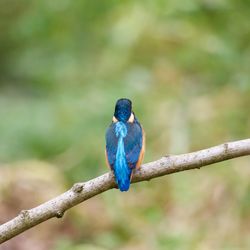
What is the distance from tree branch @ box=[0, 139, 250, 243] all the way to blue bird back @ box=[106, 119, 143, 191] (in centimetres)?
19

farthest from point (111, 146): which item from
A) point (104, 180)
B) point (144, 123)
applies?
point (144, 123)

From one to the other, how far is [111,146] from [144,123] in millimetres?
3461

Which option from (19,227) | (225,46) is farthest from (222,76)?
(19,227)

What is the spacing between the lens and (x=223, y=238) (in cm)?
641

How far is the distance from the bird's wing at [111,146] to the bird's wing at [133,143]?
0.06 meters

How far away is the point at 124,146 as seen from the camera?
162 inches

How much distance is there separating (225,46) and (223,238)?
6.07 ft

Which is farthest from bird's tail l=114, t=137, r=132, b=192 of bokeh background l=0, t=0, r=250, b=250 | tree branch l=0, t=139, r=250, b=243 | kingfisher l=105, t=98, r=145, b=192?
bokeh background l=0, t=0, r=250, b=250

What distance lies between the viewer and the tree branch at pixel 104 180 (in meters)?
3.63

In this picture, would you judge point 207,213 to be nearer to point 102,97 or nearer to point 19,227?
point 102,97

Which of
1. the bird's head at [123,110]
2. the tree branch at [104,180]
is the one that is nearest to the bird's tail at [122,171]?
the tree branch at [104,180]

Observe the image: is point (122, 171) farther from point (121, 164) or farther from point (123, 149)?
point (123, 149)

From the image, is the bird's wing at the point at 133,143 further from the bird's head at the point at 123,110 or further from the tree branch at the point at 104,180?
the tree branch at the point at 104,180

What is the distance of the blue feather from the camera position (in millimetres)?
3832
